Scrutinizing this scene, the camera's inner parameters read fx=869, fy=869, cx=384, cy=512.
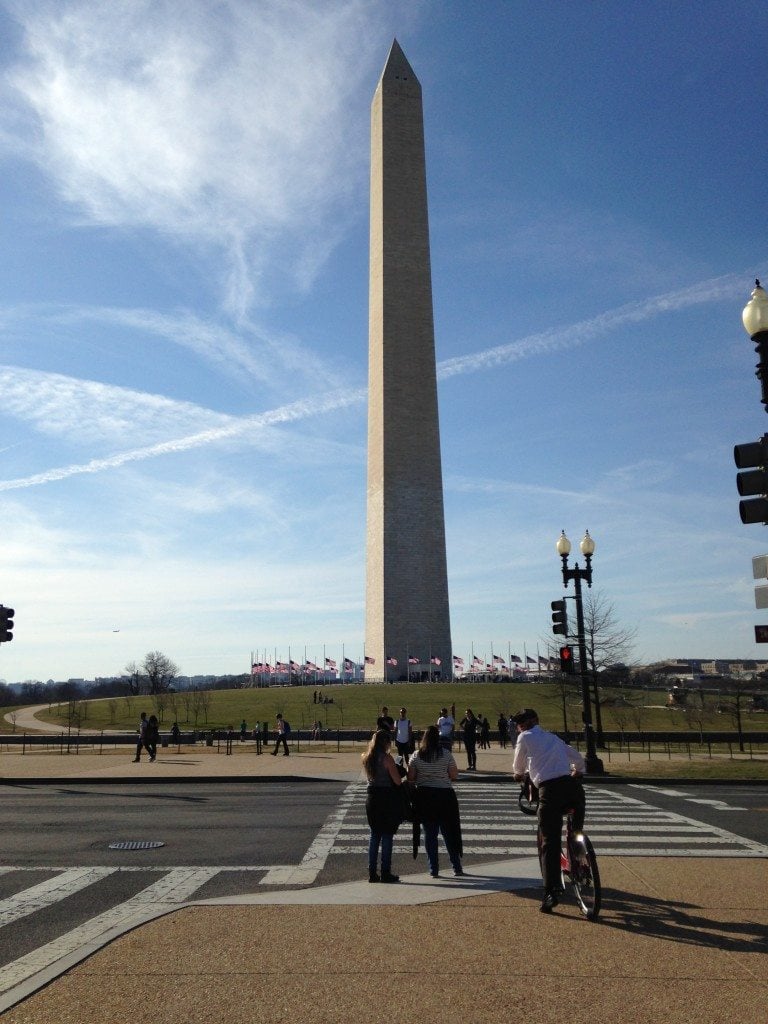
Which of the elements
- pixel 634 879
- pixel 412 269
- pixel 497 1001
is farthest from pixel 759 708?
pixel 497 1001

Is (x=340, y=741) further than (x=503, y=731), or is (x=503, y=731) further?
(x=340, y=741)

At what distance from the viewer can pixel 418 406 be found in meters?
70.7

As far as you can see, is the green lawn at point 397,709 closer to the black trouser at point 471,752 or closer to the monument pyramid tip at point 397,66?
the black trouser at point 471,752

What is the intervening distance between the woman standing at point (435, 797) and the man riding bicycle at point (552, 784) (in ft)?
5.04

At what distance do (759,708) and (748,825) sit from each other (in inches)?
2334

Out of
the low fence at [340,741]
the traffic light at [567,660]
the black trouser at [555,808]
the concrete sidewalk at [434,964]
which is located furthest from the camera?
the low fence at [340,741]

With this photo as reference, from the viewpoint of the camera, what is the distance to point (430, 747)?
30.1 ft

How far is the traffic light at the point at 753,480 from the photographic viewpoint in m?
8.52

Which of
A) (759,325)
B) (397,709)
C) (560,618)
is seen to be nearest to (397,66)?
(397,709)

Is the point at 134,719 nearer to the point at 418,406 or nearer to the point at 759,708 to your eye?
the point at 418,406

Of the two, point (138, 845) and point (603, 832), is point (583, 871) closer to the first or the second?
point (603, 832)

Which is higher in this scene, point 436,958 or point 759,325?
point 759,325

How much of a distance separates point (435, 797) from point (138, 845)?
4.75m

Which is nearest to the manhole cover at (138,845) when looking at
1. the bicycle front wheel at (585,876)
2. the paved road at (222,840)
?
the paved road at (222,840)
